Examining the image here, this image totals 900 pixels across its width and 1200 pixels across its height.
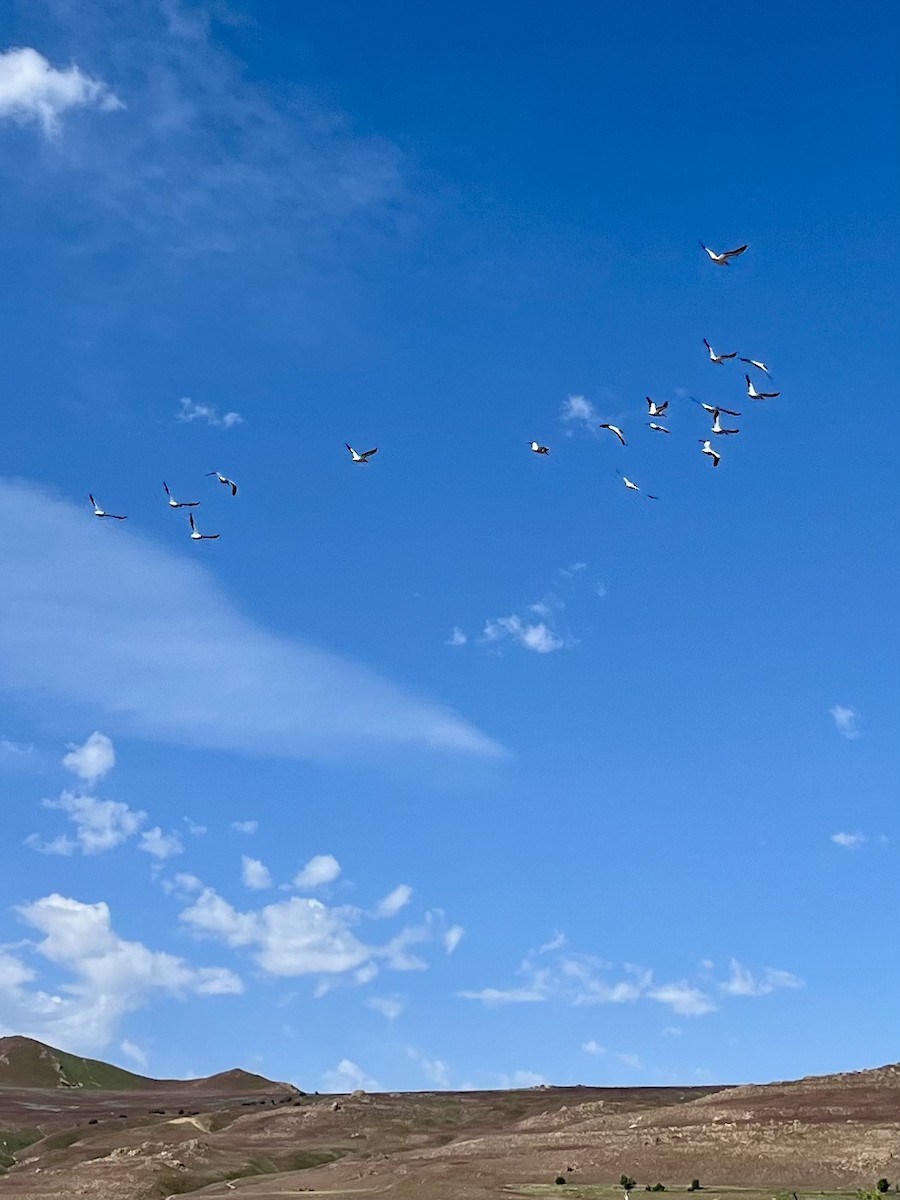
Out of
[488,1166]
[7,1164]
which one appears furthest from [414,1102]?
[488,1166]

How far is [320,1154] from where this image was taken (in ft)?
383

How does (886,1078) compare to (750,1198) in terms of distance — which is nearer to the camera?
(750,1198)

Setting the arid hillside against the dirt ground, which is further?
the arid hillside

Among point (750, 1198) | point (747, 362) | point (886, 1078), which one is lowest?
point (750, 1198)

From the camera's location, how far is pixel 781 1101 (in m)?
114

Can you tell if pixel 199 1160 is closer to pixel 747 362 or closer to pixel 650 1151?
pixel 650 1151

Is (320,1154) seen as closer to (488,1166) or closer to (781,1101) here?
(488,1166)

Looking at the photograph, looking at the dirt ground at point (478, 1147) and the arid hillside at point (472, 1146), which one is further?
the arid hillside at point (472, 1146)

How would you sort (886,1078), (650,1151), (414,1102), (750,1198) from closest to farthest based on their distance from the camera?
(750,1198)
(650,1151)
(886,1078)
(414,1102)

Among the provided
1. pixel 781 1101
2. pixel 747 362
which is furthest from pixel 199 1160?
pixel 747 362

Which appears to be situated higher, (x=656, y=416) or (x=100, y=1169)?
(x=656, y=416)

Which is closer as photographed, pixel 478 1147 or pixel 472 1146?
pixel 478 1147

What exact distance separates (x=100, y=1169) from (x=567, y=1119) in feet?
151

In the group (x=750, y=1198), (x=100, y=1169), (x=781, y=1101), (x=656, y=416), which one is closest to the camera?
(x=656, y=416)
